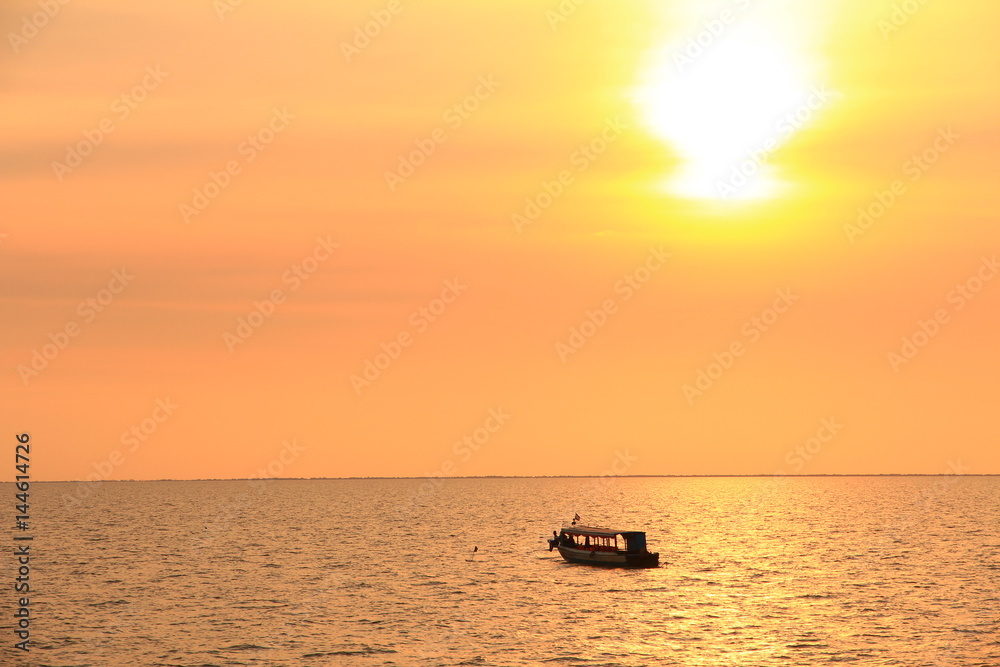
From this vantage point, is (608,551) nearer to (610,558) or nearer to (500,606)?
(610,558)

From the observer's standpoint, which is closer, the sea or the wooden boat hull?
the sea

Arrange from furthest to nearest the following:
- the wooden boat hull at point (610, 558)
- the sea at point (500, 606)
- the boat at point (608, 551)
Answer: the boat at point (608, 551) < the wooden boat hull at point (610, 558) < the sea at point (500, 606)

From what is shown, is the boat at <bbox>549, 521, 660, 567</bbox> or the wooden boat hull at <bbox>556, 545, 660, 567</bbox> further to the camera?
the boat at <bbox>549, 521, 660, 567</bbox>

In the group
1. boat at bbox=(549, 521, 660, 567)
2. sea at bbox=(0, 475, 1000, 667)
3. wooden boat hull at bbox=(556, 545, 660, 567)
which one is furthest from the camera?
boat at bbox=(549, 521, 660, 567)

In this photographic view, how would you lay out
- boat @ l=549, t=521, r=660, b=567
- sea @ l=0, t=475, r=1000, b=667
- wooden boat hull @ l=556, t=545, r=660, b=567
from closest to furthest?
sea @ l=0, t=475, r=1000, b=667 < wooden boat hull @ l=556, t=545, r=660, b=567 < boat @ l=549, t=521, r=660, b=567

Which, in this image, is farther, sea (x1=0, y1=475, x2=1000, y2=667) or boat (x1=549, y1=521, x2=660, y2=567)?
boat (x1=549, y1=521, x2=660, y2=567)

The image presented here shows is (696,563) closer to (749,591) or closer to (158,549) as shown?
(749,591)

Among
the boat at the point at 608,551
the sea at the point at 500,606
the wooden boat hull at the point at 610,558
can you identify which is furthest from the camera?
the boat at the point at 608,551

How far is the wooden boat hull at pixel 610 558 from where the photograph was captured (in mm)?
124688

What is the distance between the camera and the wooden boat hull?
125 meters

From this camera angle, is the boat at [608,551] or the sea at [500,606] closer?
the sea at [500,606]

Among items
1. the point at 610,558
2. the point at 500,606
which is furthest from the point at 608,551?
the point at 500,606

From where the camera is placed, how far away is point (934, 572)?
120312 mm

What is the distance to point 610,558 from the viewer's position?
127 metres
